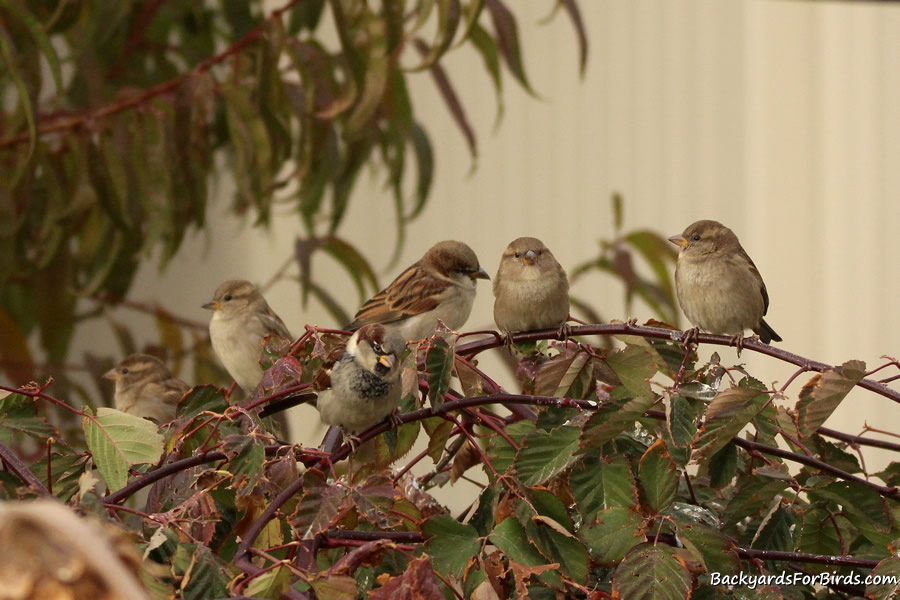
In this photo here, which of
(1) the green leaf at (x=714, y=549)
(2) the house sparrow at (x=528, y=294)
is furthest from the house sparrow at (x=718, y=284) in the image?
(1) the green leaf at (x=714, y=549)

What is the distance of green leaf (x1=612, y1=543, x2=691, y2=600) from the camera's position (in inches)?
40.8

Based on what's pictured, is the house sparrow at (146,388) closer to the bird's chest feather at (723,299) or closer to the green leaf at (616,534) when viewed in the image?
the bird's chest feather at (723,299)

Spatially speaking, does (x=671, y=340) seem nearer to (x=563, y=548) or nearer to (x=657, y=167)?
(x=563, y=548)

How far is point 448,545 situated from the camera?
43.3 inches

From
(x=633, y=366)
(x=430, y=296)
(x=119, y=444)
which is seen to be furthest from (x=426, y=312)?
(x=119, y=444)

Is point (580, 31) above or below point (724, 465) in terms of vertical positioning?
above

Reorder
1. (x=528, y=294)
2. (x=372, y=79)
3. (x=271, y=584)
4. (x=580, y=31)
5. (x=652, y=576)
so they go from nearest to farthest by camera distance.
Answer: (x=271, y=584), (x=652, y=576), (x=528, y=294), (x=372, y=79), (x=580, y=31)

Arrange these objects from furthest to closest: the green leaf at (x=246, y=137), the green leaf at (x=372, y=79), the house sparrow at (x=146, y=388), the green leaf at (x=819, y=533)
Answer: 1. the house sparrow at (x=146, y=388)
2. the green leaf at (x=246, y=137)
3. the green leaf at (x=372, y=79)
4. the green leaf at (x=819, y=533)

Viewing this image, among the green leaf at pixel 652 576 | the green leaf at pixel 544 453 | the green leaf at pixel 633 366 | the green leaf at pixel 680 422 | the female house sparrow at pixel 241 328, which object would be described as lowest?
the female house sparrow at pixel 241 328

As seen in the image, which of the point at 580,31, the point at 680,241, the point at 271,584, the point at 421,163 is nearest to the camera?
the point at 271,584

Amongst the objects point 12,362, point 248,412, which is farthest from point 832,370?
point 12,362

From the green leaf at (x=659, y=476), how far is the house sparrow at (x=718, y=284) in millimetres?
894

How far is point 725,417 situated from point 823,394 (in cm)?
10

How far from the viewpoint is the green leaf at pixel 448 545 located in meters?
1.08
